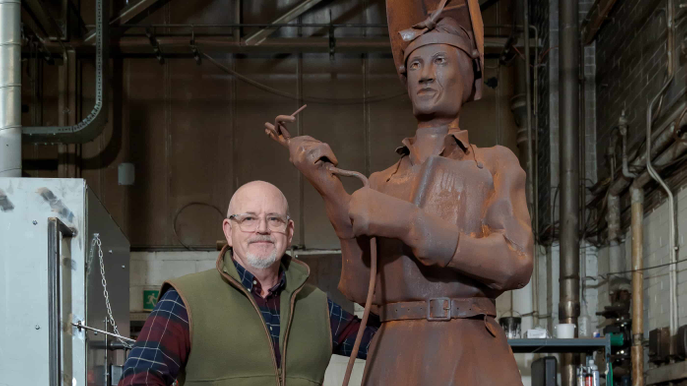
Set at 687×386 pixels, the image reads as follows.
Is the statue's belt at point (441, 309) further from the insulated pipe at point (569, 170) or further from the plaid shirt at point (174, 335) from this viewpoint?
the insulated pipe at point (569, 170)

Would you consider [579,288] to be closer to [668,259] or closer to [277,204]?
[668,259]

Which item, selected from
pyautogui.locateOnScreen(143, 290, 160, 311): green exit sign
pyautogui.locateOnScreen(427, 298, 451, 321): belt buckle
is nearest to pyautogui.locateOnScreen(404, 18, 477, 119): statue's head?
pyautogui.locateOnScreen(427, 298, 451, 321): belt buckle

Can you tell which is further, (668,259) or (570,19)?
(570,19)

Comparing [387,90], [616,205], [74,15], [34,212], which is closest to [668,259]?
[616,205]

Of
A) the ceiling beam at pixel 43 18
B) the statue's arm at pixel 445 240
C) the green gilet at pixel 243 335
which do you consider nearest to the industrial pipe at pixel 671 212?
the green gilet at pixel 243 335

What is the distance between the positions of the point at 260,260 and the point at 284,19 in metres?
6.35

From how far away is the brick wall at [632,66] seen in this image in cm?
601

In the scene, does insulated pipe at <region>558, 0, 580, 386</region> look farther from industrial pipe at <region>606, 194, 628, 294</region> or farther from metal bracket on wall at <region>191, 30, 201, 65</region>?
metal bracket on wall at <region>191, 30, 201, 65</region>

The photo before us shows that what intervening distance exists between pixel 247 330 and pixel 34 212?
6.00 feet

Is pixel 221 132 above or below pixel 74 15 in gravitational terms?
below

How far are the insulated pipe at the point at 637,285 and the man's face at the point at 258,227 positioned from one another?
4549 millimetres

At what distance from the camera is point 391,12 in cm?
238

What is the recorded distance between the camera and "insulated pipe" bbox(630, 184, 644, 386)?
632 cm

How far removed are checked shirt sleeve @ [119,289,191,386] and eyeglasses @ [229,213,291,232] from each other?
0.90 feet
